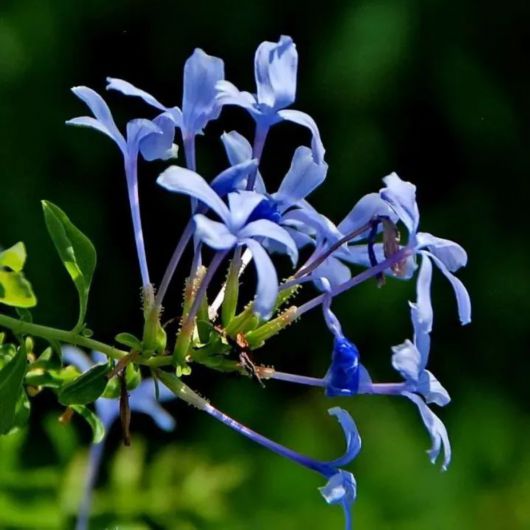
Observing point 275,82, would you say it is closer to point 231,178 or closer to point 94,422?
point 231,178

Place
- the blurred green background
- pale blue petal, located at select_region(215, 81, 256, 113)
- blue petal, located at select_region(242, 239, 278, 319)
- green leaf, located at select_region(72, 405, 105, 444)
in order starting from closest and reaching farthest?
1. blue petal, located at select_region(242, 239, 278, 319)
2. pale blue petal, located at select_region(215, 81, 256, 113)
3. green leaf, located at select_region(72, 405, 105, 444)
4. the blurred green background

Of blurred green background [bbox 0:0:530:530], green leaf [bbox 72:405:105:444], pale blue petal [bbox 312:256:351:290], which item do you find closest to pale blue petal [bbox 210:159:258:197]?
pale blue petal [bbox 312:256:351:290]

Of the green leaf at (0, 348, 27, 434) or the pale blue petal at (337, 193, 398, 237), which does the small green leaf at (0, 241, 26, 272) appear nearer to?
the green leaf at (0, 348, 27, 434)

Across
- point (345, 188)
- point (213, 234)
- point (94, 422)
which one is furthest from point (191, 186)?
point (345, 188)

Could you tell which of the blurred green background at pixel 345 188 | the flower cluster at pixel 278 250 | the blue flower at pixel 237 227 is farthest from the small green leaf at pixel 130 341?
the blurred green background at pixel 345 188

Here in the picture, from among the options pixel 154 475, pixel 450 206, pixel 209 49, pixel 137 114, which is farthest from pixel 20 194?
pixel 154 475

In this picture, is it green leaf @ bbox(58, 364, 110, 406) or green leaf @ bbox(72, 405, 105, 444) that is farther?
green leaf @ bbox(72, 405, 105, 444)

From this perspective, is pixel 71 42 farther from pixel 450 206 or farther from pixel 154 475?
pixel 154 475
